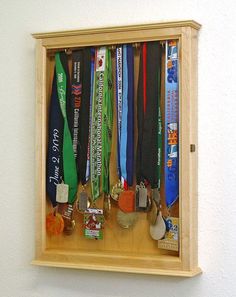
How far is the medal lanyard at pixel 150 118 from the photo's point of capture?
1934 millimetres

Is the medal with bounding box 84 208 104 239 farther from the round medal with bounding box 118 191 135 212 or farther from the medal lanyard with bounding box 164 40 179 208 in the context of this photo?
the medal lanyard with bounding box 164 40 179 208

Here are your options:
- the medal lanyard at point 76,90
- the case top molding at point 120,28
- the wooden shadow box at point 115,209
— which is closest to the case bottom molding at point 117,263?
the wooden shadow box at point 115,209

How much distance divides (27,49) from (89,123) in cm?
37

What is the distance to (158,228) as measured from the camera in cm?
194

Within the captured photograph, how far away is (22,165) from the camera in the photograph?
7.13 ft

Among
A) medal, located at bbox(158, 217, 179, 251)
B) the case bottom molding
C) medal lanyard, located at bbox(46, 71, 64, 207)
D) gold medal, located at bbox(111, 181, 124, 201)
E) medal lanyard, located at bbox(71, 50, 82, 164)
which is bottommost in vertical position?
the case bottom molding

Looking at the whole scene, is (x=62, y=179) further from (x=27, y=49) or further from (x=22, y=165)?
(x=27, y=49)

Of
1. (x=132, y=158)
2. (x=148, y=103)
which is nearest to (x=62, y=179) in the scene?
(x=132, y=158)

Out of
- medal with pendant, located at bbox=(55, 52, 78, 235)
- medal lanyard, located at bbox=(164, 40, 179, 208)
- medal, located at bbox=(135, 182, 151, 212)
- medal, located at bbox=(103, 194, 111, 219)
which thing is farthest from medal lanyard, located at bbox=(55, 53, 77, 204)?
medal lanyard, located at bbox=(164, 40, 179, 208)

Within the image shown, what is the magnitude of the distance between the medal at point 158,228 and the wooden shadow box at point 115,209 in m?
0.03

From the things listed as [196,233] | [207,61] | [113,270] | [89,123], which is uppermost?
[207,61]

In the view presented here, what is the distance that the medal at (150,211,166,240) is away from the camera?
6.34 ft

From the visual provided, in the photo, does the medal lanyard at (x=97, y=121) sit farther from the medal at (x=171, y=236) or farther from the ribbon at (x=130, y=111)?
the medal at (x=171, y=236)

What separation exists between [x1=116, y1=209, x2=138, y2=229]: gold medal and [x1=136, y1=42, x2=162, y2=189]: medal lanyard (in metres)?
0.12
